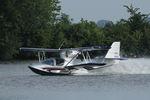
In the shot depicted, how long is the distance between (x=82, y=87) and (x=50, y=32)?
46816 mm

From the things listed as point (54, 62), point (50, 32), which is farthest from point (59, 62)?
point (50, 32)

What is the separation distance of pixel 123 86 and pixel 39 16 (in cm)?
4274

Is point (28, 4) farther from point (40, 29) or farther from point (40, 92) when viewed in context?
point (40, 92)

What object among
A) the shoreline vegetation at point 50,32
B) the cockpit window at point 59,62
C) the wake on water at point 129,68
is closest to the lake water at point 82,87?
the wake on water at point 129,68

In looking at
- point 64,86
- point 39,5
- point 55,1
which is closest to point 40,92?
point 64,86

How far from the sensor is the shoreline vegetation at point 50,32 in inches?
2633

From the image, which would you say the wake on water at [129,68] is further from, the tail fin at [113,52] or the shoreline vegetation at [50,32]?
the shoreline vegetation at [50,32]

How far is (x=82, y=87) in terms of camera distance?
92.6 feet

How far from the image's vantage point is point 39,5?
229 ft

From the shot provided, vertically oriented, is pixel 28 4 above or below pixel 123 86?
above

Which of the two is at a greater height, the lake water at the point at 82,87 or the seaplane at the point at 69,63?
the seaplane at the point at 69,63

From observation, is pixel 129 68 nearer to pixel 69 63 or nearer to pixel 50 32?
pixel 69 63

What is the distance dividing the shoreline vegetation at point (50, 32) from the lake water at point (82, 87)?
3101 centimetres

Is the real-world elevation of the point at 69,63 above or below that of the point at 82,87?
above
